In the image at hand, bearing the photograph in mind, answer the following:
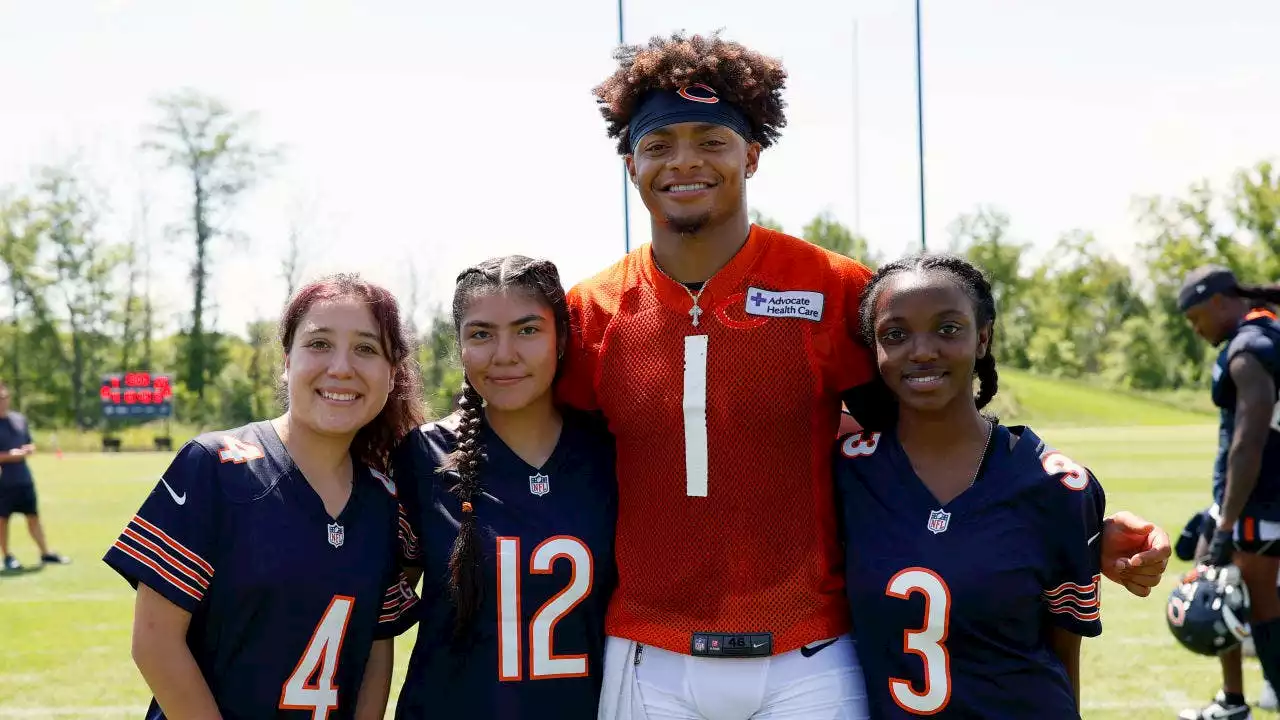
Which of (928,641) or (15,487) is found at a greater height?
(928,641)

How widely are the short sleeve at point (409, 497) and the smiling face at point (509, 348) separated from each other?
0.78ft

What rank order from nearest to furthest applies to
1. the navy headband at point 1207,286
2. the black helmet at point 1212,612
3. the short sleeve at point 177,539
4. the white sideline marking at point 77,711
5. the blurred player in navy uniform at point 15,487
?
the short sleeve at point 177,539, the black helmet at point 1212,612, the navy headband at point 1207,286, the white sideline marking at point 77,711, the blurred player in navy uniform at point 15,487

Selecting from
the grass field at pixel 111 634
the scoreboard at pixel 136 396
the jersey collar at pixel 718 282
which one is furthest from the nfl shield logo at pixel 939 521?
the scoreboard at pixel 136 396

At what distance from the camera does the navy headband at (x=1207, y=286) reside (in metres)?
5.00

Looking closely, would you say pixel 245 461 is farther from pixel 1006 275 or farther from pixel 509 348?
pixel 1006 275

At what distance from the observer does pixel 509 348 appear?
2568 mm

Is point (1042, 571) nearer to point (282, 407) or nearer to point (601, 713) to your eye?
point (601, 713)

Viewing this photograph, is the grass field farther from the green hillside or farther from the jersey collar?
the green hillside

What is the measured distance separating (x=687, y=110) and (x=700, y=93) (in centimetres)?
6

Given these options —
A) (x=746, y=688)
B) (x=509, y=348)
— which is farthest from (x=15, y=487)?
(x=746, y=688)

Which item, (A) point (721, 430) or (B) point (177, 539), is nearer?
(B) point (177, 539)

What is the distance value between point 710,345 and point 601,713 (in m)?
0.86

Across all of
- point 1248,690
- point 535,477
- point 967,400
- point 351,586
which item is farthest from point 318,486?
point 1248,690

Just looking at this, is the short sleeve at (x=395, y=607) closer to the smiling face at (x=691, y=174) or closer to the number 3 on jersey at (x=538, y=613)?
the number 3 on jersey at (x=538, y=613)
